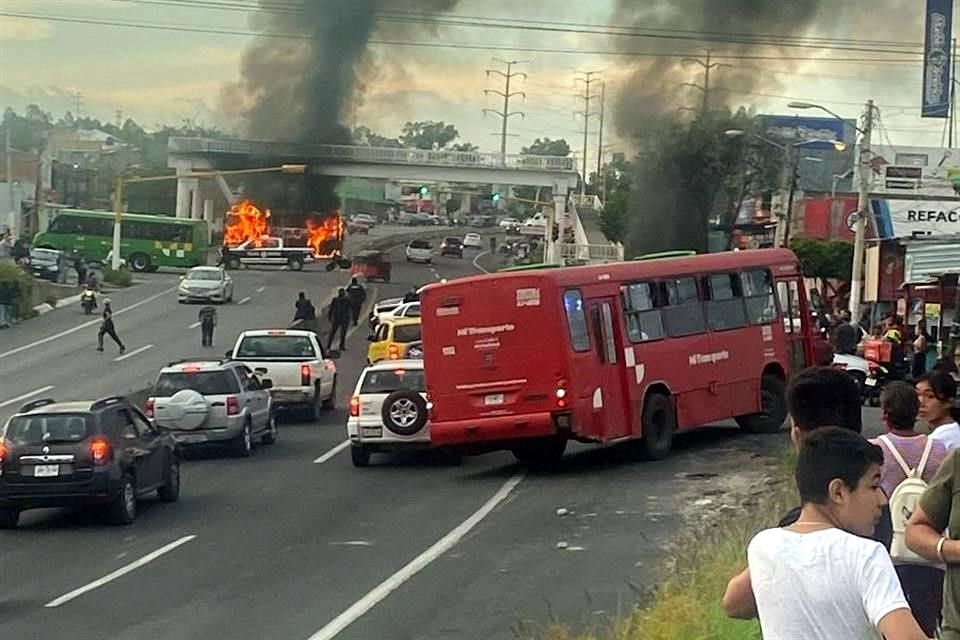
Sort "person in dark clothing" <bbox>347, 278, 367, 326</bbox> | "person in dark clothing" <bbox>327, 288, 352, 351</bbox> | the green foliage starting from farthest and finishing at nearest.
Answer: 1. the green foliage
2. "person in dark clothing" <bbox>347, 278, 367, 326</bbox>
3. "person in dark clothing" <bbox>327, 288, 352, 351</bbox>

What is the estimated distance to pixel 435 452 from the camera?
79.8 feet

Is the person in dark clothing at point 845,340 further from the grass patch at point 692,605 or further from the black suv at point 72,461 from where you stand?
the grass patch at point 692,605

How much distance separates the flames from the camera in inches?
3029

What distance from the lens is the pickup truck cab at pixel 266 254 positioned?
79750mm

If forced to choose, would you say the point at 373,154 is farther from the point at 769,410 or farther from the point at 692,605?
the point at 692,605

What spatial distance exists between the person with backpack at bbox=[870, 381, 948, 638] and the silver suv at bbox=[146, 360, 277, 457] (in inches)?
716

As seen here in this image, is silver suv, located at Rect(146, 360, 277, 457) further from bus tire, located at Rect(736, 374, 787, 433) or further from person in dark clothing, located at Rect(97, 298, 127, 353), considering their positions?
person in dark clothing, located at Rect(97, 298, 127, 353)

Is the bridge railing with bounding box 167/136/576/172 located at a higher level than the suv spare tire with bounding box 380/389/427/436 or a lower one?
higher

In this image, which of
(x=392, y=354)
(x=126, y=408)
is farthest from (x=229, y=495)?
(x=392, y=354)

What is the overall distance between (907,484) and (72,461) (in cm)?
1321

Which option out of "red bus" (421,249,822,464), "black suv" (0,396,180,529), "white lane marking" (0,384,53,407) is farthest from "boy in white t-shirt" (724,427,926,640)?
"white lane marking" (0,384,53,407)

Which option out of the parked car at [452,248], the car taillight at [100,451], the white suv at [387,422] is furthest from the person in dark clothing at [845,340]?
the parked car at [452,248]

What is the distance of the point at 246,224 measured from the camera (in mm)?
A: 78875

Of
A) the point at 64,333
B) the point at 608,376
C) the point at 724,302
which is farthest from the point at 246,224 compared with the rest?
the point at 608,376
